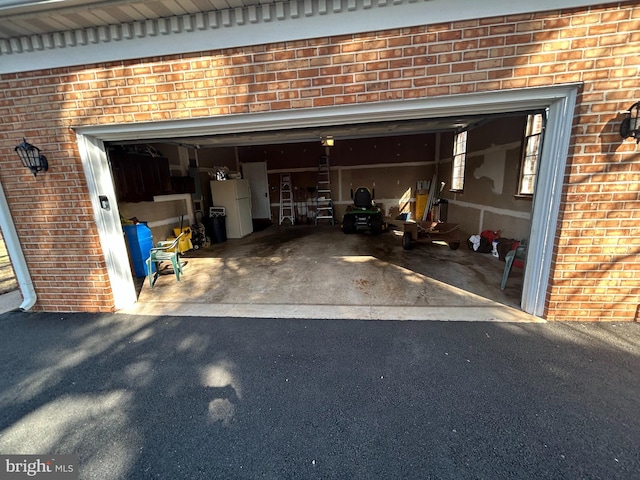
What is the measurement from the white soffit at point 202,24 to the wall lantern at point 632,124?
0.88 m

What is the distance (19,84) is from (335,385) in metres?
4.41

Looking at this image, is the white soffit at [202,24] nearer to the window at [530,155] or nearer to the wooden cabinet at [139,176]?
the wooden cabinet at [139,176]

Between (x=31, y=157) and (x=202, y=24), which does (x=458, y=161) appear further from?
(x=31, y=157)

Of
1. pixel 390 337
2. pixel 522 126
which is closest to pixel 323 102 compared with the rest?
pixel 390 337

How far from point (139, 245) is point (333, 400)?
4269 millimetres

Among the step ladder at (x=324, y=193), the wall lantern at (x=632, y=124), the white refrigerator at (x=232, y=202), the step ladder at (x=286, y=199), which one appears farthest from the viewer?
the step ladder at (x=286, y=199)

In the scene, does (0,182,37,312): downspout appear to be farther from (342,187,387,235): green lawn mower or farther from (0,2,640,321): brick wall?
(342,187,387,235): green lawn mower

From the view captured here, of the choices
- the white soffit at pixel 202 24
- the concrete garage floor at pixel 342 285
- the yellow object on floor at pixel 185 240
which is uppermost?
the white soffit at pixel 202 24

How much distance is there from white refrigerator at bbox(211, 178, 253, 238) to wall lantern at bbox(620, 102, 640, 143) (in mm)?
7514

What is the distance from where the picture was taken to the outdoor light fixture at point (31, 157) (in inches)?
112

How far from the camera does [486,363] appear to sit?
Answer: 2.20 metres

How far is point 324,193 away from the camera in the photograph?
10000 mm

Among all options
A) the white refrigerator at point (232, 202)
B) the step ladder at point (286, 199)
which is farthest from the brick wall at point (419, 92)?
the step ladder at point (286, 199)

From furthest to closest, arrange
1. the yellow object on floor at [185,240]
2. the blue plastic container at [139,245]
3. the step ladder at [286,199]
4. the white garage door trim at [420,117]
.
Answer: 1. the step ladder at [286,199]
2. the yellow object on floor at [185,240]
3. the blue plastic container at [139,245]
4. the white garage door trim at [420,117]
